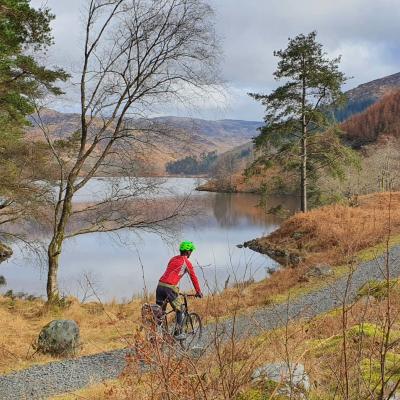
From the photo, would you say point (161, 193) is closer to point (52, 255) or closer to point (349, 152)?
point (52, 255)

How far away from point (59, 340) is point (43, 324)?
142 inches

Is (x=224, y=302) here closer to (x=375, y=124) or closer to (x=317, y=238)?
(x=317, y=238)

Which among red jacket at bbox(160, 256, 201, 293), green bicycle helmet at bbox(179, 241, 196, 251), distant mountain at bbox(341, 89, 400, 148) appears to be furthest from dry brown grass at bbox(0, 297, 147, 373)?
distant mountain at bbox(341, 89, 400, 148)

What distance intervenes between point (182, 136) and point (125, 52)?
2.87 metres

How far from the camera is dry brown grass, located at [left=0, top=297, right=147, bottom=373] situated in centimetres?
954

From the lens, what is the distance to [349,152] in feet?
88.0

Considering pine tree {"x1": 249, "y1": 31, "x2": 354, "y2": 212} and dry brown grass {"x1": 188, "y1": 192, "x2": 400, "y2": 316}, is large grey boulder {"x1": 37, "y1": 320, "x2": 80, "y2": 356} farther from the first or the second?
pine tree {"x1": 249, "y1": 31, "x2": 354, "y2": 212}

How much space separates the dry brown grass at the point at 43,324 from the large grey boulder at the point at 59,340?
18cm

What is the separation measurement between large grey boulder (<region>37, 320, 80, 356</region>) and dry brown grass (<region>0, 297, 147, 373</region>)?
6.9 inches

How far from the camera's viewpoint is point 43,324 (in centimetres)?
1308

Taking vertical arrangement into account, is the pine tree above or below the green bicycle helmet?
above

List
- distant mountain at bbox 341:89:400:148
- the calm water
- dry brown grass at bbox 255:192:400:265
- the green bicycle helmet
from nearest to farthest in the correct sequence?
the green bicycle helmet < the calm water < dry brown grass at bbox 255:192:400:265 < distant mountain at bbox 341:89:400:148

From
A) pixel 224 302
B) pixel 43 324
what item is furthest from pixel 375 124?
pixel 43 324

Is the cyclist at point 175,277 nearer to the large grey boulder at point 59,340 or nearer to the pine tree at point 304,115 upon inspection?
the large grey boulder at point 59,340
